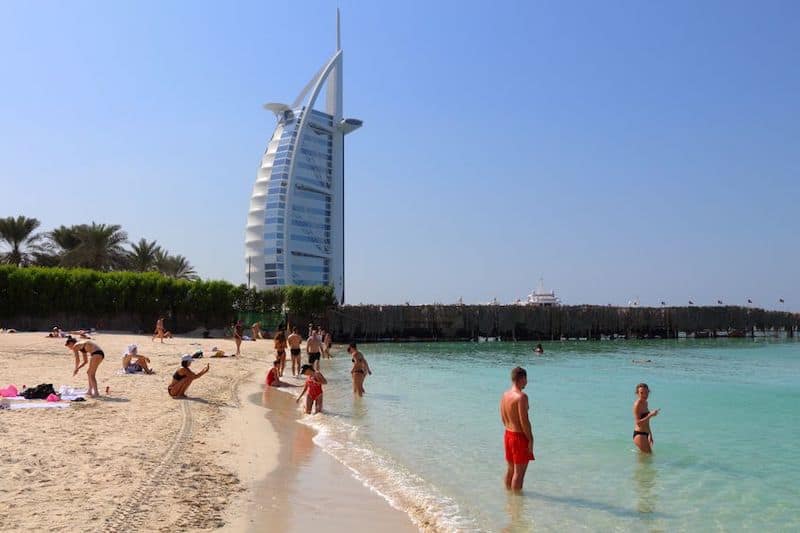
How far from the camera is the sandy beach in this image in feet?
17.2

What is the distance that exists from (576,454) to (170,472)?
5.78m

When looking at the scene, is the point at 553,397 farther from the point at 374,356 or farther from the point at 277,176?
the point at 277,176

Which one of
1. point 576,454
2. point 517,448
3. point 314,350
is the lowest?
point 576,454

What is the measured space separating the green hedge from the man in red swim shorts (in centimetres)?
3309

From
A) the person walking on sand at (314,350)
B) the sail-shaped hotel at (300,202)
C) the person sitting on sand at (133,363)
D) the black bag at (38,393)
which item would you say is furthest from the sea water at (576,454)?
the sail-shaped hotel at (300,202)

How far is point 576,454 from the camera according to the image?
374 inches

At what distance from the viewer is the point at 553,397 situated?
55.3 ft

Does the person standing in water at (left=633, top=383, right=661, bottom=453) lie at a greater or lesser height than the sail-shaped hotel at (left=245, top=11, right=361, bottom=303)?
lesser

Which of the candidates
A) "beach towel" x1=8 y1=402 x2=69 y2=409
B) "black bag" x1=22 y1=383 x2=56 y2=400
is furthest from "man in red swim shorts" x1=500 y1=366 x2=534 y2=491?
"black bag" x1=22 y1=383 x2=56 y2=400

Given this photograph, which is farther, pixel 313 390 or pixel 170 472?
pixel 313 390

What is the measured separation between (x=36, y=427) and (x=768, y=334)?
71.5m

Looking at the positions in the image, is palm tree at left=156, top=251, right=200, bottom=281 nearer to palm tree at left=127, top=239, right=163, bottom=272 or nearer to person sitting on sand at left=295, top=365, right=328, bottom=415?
palm tree at left=127, top=239, right=163, bottom=272

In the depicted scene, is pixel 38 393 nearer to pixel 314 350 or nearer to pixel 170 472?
A: pixel 170 472

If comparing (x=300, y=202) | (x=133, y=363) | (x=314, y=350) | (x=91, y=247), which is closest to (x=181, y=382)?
(x=133, y=363)
